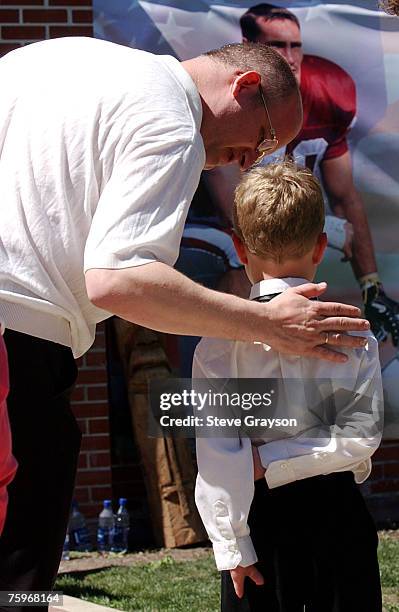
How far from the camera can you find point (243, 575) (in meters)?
2.54

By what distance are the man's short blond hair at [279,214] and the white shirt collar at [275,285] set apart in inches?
2.0

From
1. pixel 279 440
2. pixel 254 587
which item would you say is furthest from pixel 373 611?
pixel 279 440

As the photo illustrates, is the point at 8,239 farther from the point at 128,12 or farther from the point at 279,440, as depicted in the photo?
the point at 128,12

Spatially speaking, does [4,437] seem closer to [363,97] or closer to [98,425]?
[98,425]

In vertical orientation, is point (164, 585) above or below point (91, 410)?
below

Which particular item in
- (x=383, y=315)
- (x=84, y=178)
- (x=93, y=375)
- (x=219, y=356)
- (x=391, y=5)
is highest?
(x=391, y=5)

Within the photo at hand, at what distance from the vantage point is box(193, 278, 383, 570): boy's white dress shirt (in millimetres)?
2500

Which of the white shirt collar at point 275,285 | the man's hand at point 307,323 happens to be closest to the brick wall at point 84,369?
the white shirt collar at point 275,285

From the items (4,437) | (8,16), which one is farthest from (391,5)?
(8,16)

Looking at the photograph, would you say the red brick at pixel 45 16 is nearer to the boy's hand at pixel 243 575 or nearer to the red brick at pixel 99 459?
the red brick at pixel 99 459

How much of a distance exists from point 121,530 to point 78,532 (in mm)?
240

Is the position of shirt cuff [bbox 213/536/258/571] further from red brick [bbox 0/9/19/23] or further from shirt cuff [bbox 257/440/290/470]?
red brick [bbox 0/9/19/23]

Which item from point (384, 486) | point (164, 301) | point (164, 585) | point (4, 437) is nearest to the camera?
point (4, 437)

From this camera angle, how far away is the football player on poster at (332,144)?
6.33 meters
